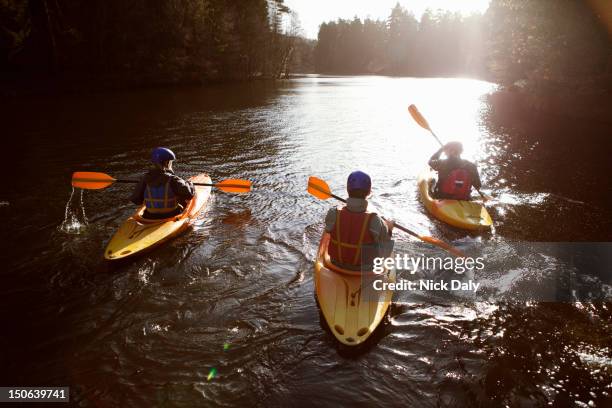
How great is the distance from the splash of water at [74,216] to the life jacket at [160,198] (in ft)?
5.53

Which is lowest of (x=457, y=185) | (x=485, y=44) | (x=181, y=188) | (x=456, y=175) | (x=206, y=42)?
(x=181, y=188)

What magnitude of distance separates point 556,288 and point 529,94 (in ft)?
76.9

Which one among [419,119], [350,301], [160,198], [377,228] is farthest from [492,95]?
[350,301]

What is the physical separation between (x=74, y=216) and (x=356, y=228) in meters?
6.05

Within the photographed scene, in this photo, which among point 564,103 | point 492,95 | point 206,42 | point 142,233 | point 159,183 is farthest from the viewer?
point 206,42

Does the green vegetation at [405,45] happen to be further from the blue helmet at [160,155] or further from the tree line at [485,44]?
the blue helmet at [160,155]

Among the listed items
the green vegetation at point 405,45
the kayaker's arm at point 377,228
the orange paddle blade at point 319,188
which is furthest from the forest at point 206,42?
the green vegetation at point 405,45

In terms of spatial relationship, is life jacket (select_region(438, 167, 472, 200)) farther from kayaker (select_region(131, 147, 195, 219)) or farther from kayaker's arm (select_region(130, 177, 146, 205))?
kayaker's arm (select_region(130, 177, 146, 205))

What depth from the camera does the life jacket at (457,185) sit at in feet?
23.5

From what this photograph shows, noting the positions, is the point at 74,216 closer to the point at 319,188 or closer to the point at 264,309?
the point at 264,309

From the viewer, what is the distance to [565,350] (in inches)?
156

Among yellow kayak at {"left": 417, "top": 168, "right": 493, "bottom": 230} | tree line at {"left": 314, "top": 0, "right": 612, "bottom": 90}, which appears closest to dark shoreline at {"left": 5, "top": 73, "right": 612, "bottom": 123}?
tree line at {"left": 314, "top": 0, "right": 612, "bottom": 90}

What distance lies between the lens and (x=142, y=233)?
5.71 meters

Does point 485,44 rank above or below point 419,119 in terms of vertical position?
above
